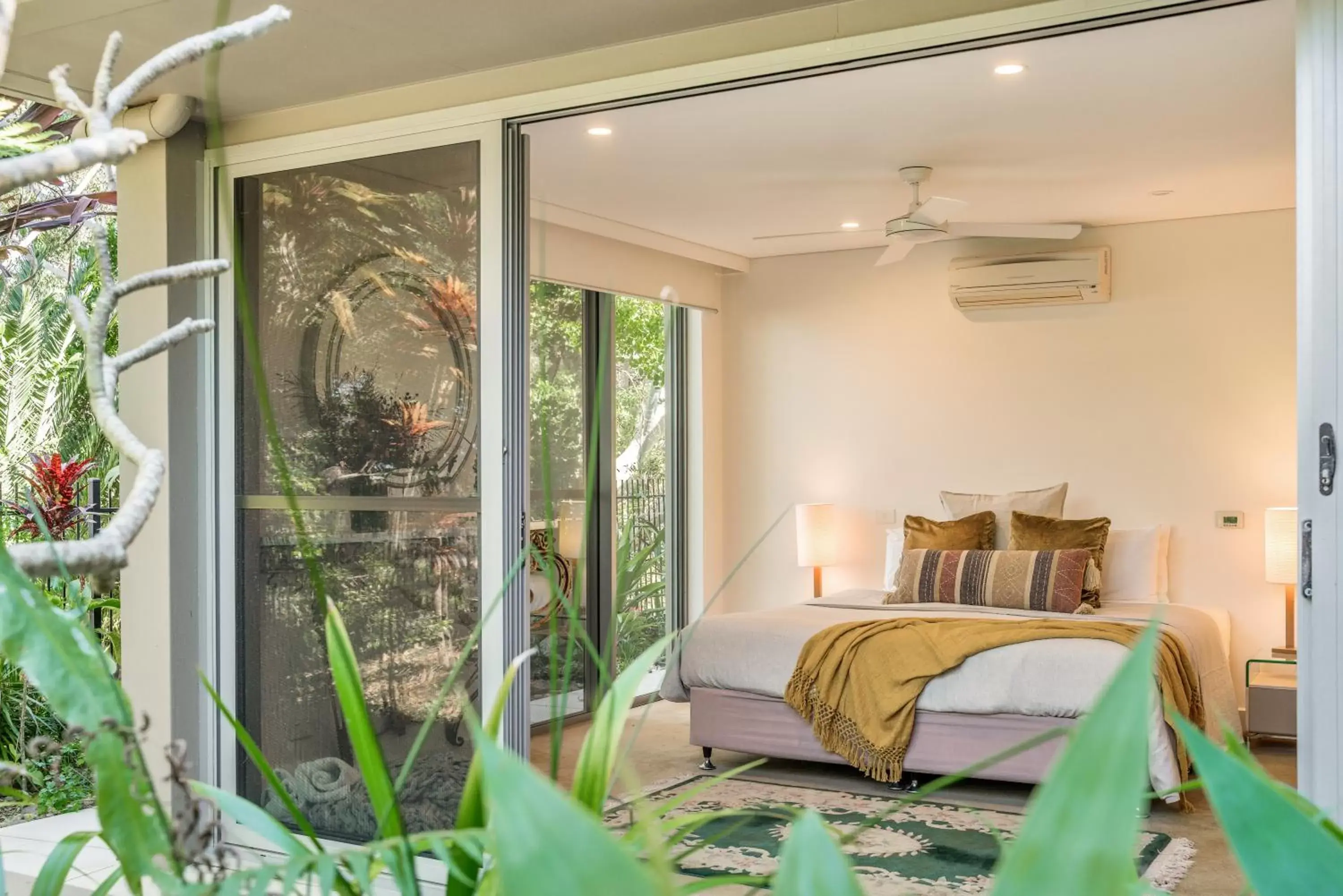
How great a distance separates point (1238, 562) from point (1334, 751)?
411cm

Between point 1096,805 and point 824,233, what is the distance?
688 centimetres

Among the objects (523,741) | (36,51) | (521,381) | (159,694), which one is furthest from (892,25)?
(159,694)

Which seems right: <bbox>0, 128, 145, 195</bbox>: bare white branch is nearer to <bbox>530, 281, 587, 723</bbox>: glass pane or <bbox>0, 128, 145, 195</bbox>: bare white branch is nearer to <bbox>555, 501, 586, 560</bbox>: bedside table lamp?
<bbox>530, 281, 587, 723</bbox>: glass pane

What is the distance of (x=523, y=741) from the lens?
12.7 ft

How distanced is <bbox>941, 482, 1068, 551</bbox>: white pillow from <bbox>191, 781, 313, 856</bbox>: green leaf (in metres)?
6.25

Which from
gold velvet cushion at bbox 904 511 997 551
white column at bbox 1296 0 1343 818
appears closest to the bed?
gold velvet cushion at bbox 904 511 997 551

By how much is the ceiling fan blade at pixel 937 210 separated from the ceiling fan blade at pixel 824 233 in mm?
1431

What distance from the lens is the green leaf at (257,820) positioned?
746 mm

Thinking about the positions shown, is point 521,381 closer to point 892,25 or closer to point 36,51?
point 892,25

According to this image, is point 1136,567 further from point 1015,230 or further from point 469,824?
point 469,824

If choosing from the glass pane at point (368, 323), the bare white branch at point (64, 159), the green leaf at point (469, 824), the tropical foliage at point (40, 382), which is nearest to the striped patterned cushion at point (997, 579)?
the glass pane at point (368, 323)

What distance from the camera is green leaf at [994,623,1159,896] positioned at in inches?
12.9

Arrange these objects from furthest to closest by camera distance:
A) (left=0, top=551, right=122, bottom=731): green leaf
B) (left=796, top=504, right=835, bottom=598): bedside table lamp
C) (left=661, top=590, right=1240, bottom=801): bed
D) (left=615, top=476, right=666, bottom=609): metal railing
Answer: (left=796, top=504, right=835, bottom=598): bedside table lamp
(left=615, top=476, right=666, bottom=609): metal railing
(left=661, top=590, right=1240, bottom=801): bed
(left=0, top=551, right=122, bottom=731): green leaf

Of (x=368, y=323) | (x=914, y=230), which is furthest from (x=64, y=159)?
(x=914, y=230)
